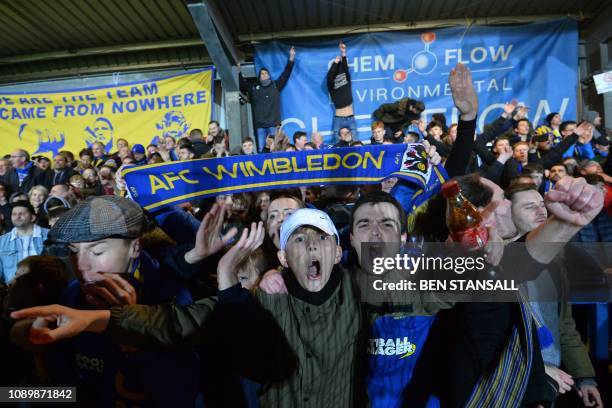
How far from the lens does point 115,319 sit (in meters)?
1.50

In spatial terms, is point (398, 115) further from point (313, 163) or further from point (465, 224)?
point (465, 224)

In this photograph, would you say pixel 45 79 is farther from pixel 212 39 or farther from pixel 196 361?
pixel 196 361

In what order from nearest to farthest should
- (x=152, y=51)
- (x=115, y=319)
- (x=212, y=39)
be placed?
(x=115, y=319), (x=212, y=39), (x=152, y=51)

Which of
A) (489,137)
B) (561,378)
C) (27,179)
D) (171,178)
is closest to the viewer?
(561,378)

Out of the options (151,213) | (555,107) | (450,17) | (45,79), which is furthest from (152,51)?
(555,107)

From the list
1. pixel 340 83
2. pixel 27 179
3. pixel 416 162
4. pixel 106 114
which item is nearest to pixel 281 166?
pixel 416 162

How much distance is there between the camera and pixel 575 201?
4.31ft

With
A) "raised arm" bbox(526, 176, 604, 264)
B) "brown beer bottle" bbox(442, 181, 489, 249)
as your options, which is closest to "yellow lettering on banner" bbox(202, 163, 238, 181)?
"brown beer bottle" bbox(442, 181, 489, 249)

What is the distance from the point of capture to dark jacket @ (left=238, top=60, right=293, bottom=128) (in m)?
9.03

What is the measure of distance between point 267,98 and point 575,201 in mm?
8241

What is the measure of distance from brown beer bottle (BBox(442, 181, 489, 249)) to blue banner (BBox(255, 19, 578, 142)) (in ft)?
25.0

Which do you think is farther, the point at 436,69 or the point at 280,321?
the point at 436,69

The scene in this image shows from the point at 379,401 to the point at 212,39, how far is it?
6.99 m

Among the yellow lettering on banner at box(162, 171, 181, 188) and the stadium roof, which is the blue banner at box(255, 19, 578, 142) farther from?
the yellow lettering on banner at box(162, 171, 181, 188)
